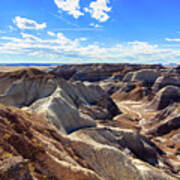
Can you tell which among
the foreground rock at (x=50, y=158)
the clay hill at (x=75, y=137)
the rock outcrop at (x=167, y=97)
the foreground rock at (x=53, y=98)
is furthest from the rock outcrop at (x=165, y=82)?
the foreground rock at (x=50, y=158)

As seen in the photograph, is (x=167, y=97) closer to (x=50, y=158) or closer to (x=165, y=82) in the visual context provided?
(x=165, y=82)

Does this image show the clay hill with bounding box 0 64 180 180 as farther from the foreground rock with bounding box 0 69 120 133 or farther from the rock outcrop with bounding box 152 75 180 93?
the rock outcrop with bounding box 152 75 180 93

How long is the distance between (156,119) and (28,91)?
2835 centimetres

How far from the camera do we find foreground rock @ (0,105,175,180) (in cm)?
590

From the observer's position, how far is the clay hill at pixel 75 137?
751 centimetres

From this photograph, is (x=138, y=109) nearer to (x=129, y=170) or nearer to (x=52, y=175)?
(x=129, y=170)

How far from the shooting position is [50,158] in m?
7.90

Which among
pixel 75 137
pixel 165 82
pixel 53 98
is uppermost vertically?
pixel 53 98

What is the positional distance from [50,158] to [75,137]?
1036 cm

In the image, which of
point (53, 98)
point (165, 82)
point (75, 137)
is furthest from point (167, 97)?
point (75, 137)

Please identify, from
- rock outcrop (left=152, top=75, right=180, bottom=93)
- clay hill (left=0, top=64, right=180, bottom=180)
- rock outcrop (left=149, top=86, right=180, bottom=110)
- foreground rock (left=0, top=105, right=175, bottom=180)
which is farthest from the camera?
rock outcrop (left=152, top=75, right=180, bottom=93)

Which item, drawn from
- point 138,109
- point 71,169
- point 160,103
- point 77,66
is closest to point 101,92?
point 138,109

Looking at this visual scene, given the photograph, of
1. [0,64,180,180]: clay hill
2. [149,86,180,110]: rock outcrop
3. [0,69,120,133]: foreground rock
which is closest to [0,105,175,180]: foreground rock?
[0,64,180,180]: clay hill

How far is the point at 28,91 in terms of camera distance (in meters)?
37.3
